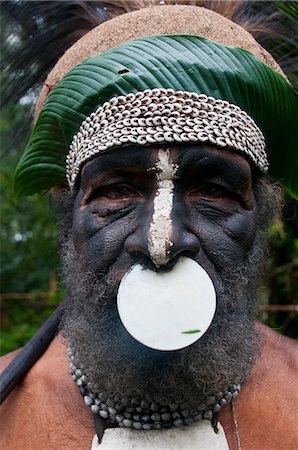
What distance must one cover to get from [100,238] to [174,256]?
0.74 ft

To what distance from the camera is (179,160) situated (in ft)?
5.35

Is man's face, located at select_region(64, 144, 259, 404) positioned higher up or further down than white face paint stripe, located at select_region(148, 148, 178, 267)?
further down

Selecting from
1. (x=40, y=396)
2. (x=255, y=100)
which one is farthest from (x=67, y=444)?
(x=255, y=100)

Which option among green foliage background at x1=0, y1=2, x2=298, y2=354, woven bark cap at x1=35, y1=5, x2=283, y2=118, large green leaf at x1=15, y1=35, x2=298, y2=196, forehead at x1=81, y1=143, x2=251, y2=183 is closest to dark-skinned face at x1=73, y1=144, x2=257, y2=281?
forehead at x1=81, y1=143, x2=251, y2=183

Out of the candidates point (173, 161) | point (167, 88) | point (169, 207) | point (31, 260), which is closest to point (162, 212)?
point (169, 207)

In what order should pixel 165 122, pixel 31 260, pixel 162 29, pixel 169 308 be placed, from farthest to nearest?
1. pixel 31 260
2. pixel 162 29
3. pixel 165 122
4. pixel 169 308

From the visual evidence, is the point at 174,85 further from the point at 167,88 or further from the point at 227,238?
the point at 227,238

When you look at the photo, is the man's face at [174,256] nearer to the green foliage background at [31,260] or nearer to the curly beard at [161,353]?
the curly beard at [161,353]

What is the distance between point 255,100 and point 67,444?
958 mm

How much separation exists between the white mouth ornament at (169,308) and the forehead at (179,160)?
24 centimetres

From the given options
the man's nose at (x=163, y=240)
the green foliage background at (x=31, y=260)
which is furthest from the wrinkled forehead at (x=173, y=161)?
the green foliage background at (x=31, y=260)

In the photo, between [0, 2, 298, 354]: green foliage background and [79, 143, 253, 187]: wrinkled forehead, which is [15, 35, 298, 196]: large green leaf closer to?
[79, 143, 253, 187]: wrinkled forehead

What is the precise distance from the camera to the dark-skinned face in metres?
1.60

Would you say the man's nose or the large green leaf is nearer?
the man's nose
